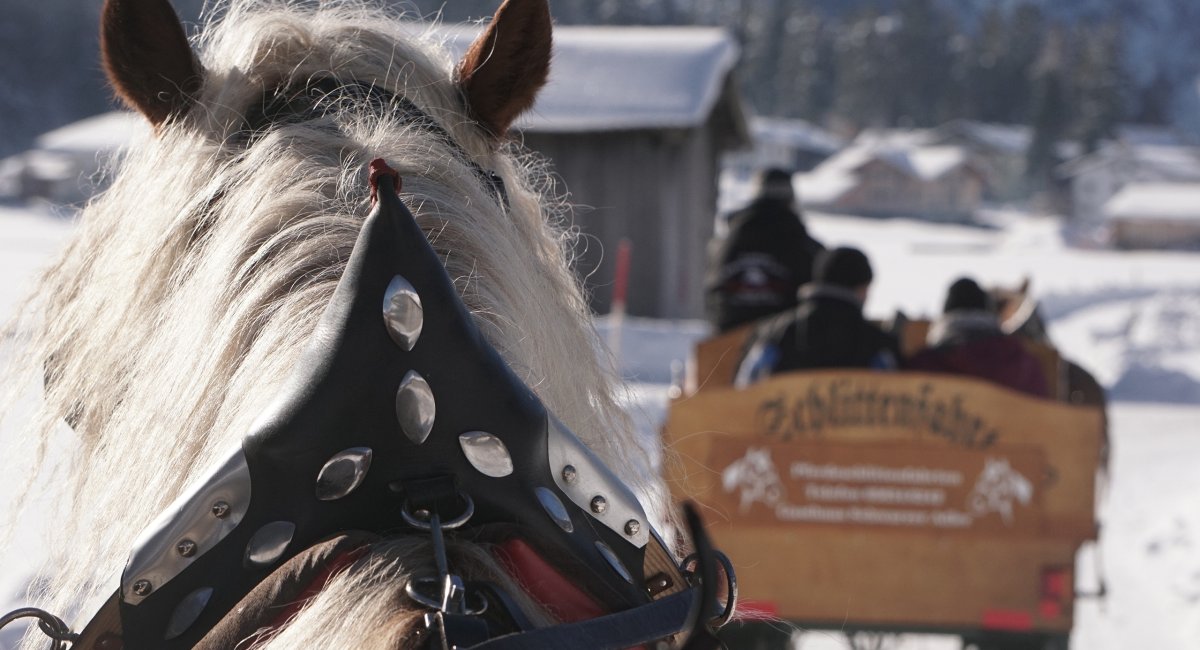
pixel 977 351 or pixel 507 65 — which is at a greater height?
pixel 507 65

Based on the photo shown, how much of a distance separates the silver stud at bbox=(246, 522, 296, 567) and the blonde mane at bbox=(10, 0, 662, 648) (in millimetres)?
69

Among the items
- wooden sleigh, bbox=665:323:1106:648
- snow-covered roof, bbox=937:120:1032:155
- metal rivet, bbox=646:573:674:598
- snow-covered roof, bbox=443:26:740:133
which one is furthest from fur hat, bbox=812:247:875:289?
snow-covered roof, bbox=937:120:1032:155

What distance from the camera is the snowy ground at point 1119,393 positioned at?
14.2 ft

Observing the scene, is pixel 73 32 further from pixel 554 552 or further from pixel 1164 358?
pixel 554 552

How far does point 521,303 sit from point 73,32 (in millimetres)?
56979

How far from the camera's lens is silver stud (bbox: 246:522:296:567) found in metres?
0.79

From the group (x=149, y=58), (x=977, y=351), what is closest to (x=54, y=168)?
(x=977, y=351)

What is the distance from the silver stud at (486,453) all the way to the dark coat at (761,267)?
171 inches

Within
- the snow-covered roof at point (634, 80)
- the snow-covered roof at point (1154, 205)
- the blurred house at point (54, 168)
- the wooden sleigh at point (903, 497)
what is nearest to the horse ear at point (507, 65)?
the wooden sleigh at point (903, 497)

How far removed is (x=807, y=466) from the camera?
3846 millimetres

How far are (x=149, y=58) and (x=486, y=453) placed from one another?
2.23 ft

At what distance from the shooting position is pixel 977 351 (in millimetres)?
4043

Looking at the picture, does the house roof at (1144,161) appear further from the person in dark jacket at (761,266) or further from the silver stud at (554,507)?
the silver stud at (554,507)

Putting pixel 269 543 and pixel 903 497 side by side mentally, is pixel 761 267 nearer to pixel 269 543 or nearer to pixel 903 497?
pixel 903 497
